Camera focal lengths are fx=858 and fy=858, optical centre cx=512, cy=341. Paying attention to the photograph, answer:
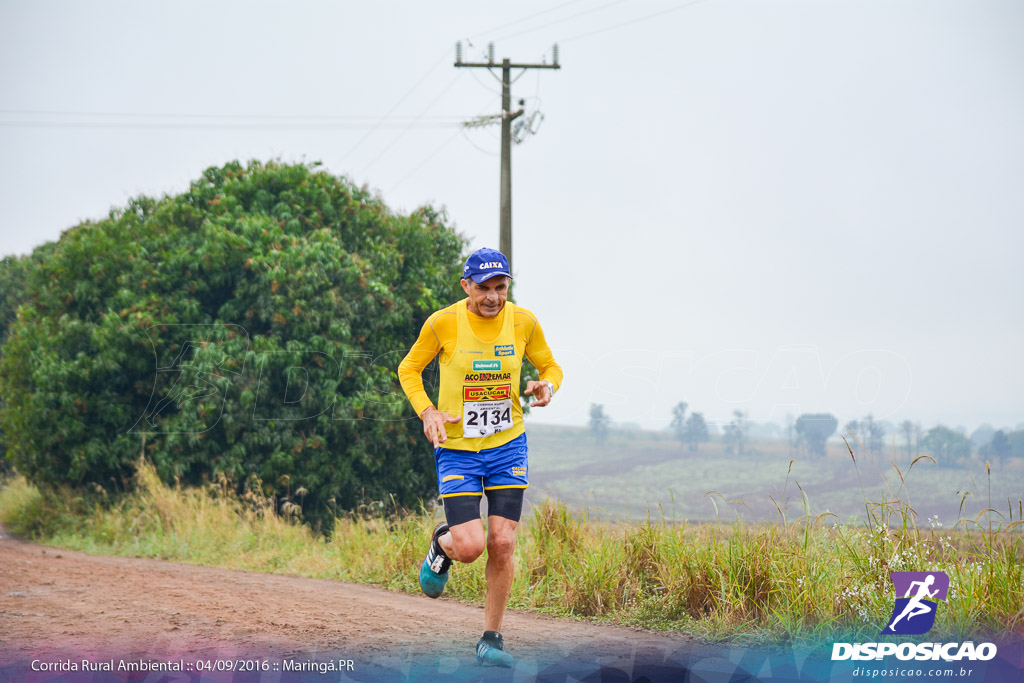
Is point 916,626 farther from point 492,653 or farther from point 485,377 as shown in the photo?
point 485,377

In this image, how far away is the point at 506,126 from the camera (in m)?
16.5

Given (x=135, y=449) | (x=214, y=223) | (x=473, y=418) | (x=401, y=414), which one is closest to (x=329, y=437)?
(x=401, y=414)

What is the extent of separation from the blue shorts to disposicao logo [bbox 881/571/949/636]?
8.91 ft

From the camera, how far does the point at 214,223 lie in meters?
16.9

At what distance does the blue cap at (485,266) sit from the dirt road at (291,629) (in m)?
2.39

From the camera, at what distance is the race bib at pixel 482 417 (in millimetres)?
5344

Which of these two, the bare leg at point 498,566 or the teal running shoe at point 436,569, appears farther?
the teal running shoe at point 436,569

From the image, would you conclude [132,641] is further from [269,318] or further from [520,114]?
[520,114]

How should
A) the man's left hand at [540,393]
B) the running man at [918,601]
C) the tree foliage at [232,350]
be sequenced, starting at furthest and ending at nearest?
the tree foliage at [232,350], the running man at [918,601], the man's left hand at [540,393]

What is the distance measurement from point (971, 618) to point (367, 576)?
21.7 ft

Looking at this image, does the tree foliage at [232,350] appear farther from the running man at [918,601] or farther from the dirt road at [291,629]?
the running man at [918,601]

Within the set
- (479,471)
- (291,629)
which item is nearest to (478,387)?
(479,471)

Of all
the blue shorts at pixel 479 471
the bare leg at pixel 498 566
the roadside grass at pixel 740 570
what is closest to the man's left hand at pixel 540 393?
the blue shorts at pixel 479 471

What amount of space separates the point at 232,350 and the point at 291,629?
9.76 meters
